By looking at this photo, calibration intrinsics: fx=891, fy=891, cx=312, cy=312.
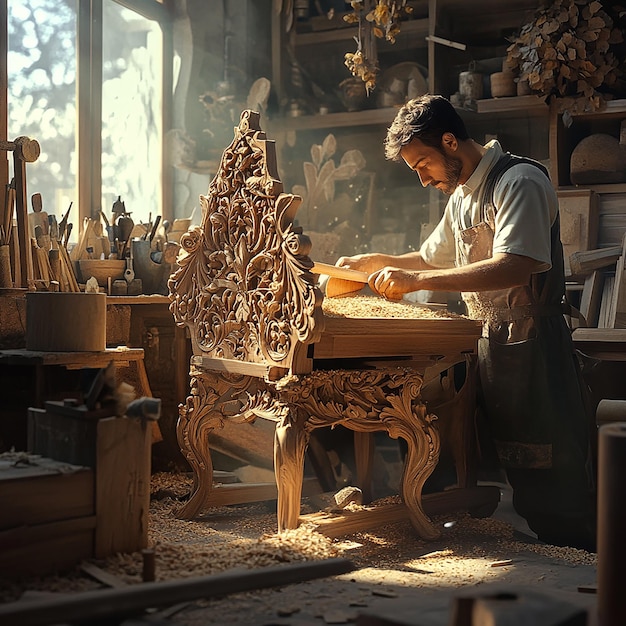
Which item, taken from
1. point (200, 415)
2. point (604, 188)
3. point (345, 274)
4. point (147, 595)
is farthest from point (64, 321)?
point (604, 188)

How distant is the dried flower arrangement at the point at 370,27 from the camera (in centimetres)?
519

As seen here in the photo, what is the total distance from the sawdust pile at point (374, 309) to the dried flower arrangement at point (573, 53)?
1.90 metres

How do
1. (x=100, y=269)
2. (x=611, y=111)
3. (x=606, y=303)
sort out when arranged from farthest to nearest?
(x=611, y=111), (x=606, y=303), (x=100, y=269)

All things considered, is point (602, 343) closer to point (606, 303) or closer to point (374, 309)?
point (606, 303)

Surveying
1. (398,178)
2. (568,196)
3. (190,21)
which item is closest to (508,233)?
(568,196)

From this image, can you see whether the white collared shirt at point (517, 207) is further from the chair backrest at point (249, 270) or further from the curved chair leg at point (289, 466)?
the curved chair leg at point (289, 466)

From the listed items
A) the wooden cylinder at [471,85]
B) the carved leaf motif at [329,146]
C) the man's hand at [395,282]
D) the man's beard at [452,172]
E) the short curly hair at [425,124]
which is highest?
the wooden cylinder at [471,85]

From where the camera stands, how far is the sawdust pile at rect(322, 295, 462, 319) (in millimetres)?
3176

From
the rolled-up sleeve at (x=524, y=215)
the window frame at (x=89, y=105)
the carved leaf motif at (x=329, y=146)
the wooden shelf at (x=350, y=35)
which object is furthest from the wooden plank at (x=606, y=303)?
the window frame at (x=89, y=105)

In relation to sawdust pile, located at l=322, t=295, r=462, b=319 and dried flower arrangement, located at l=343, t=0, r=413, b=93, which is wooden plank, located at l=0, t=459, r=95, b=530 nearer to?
sawdust pile, located at l=322, t=295, r=462, b=319

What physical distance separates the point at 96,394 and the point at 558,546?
2.14m

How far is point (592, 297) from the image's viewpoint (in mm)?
4590

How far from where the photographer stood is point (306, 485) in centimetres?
438

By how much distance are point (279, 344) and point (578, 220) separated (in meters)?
2.38
